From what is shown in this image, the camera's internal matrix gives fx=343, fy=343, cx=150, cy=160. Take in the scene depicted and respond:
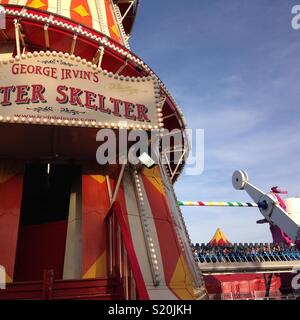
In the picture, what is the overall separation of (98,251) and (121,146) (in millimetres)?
2422

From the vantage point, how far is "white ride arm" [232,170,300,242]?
87.0 ft

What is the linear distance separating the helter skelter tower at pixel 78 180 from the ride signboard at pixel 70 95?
0.02 m

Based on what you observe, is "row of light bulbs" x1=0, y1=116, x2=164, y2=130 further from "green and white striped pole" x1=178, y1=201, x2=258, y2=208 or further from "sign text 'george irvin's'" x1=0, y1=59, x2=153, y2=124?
"green and white striped pole" x1=178, y1=201, x2=258, y2=208

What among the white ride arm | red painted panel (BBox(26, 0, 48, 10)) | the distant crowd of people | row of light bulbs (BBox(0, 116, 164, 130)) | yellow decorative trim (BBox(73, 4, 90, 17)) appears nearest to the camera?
row of light bulbs (BBox(0, 116, 164, 130))

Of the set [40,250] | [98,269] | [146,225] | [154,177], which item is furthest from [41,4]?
[98,269]

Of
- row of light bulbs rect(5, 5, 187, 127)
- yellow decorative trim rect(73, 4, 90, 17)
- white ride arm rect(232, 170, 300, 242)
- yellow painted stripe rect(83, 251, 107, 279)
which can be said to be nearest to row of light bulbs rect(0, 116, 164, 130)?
yellow painted stripe rect(83, 251, 107, 279)

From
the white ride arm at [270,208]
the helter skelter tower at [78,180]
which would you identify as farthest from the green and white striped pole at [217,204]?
the helter skelter tower at [78,180]

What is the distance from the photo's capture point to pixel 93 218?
8.11 metres

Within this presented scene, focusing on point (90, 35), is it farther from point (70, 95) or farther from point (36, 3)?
point (36, 3)

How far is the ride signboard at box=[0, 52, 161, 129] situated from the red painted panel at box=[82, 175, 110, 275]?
2302 mm

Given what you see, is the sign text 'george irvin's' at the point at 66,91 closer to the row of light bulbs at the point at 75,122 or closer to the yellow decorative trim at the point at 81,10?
the row of light bulbs at the point at 75,122

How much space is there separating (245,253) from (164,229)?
20.9 meters
